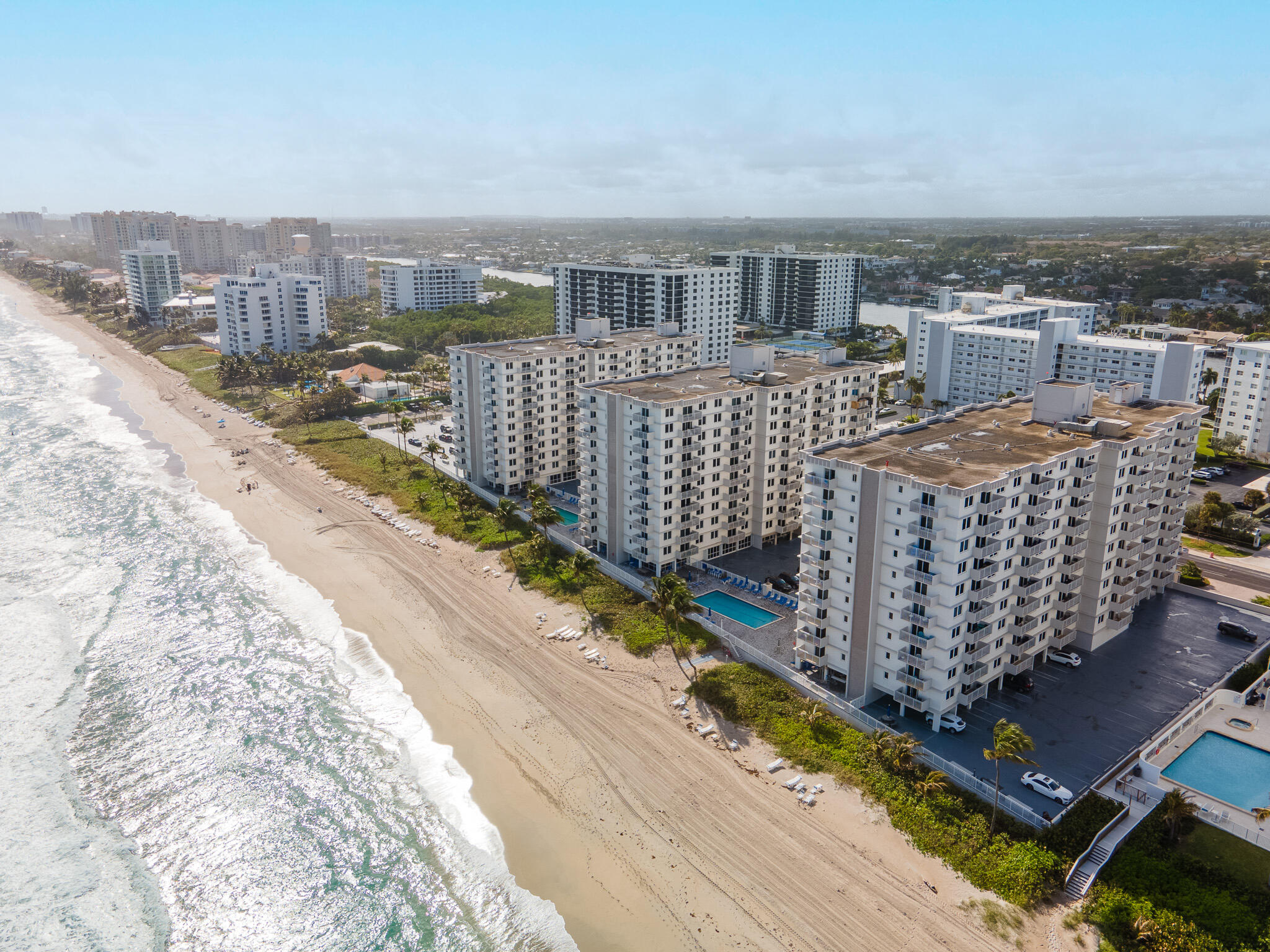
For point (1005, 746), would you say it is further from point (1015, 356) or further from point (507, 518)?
point (1015, 356)

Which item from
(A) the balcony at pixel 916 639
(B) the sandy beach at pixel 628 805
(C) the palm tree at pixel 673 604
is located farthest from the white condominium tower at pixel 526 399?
(A) the balcony at pixel 916 639

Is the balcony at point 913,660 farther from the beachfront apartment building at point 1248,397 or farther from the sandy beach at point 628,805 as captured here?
the beachfront apartment building at point 1248,397

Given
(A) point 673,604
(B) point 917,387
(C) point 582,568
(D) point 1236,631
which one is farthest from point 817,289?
(A) point 673,604

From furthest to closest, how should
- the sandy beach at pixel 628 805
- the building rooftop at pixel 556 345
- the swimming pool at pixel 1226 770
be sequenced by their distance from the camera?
the building rooftop at pixel 556 345 < the swimming pool at pixel 1226 770 < the sandy beach at pixel 628 805

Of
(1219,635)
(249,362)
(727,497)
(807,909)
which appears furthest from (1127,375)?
(249,362)

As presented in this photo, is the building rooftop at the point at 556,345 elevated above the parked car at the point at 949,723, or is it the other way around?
the building rooftop at the point at 556,345
